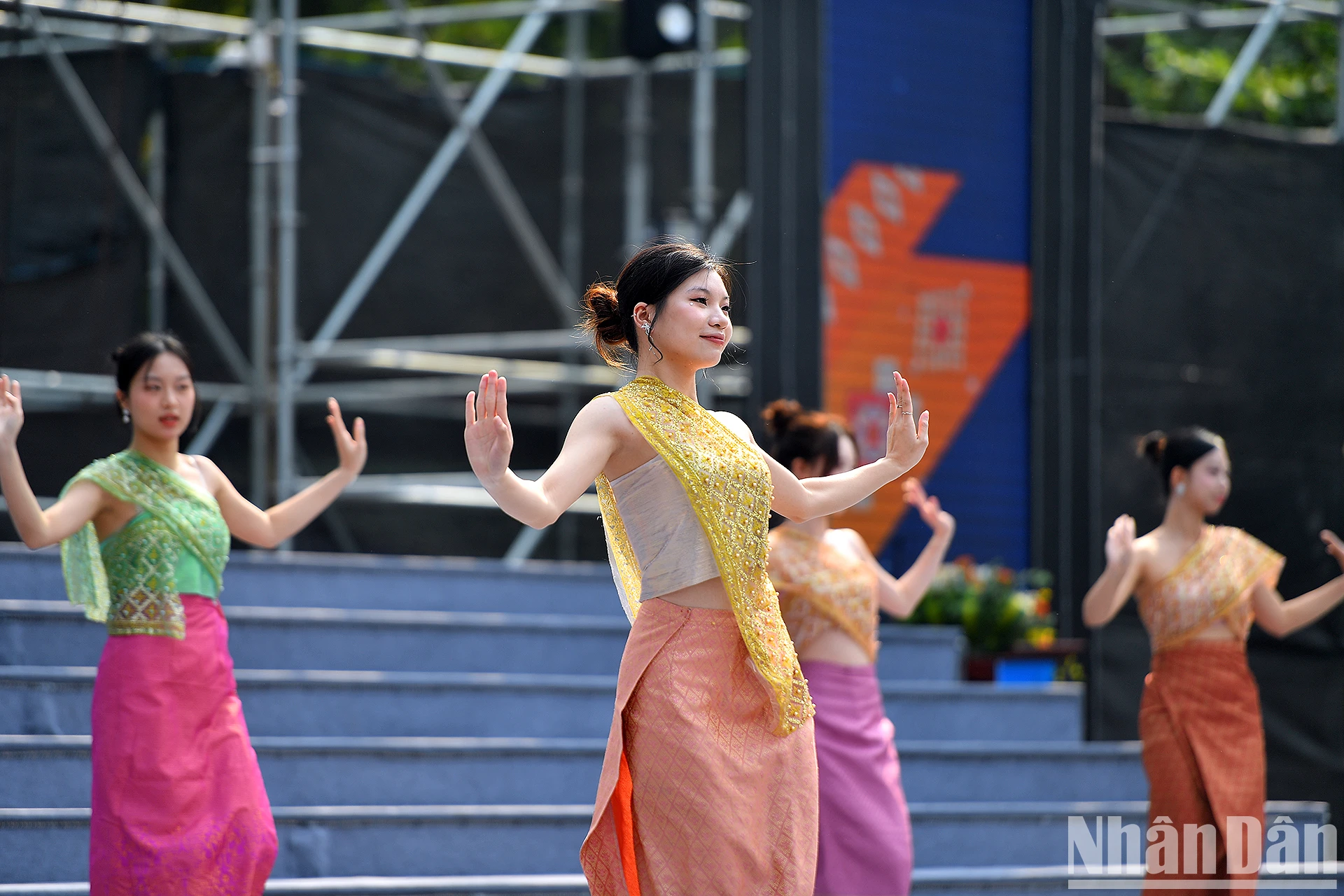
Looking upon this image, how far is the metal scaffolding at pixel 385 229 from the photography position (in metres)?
7.00

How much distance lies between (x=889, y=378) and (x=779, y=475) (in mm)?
3821

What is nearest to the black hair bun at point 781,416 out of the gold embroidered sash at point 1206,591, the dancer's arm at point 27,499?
the gold embroidered sash at point 1206,591

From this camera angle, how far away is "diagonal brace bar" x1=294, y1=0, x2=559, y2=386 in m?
8.05

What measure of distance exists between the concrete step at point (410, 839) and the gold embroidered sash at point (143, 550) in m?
0.79

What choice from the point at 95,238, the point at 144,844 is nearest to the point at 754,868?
the point at 144,844

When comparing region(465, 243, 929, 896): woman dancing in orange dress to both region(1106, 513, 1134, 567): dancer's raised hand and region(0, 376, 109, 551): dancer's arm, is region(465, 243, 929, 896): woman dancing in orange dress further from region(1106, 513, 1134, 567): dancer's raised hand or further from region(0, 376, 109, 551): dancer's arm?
region(1106, 513, 1134, 567): dancer's raised hand

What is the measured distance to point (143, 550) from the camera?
4.01 meters

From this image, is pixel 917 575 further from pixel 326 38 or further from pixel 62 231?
pixel 326 38

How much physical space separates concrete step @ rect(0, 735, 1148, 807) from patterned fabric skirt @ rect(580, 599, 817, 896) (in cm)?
205

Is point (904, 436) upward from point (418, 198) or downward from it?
downward

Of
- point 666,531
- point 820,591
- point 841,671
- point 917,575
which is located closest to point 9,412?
point 666,531

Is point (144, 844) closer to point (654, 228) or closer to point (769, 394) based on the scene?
point (769, 394)

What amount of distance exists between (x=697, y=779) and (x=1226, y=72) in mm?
9877

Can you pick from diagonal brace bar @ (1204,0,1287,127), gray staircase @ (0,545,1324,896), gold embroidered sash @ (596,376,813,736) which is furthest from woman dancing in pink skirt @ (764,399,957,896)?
diagonal brace bar @ (1204,0,1287,127)
